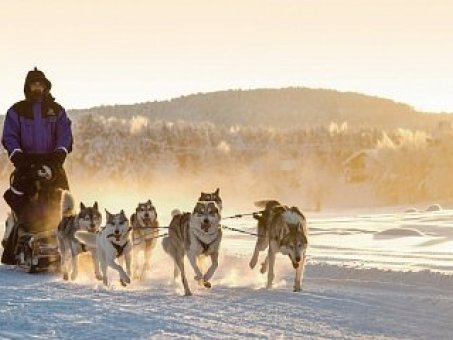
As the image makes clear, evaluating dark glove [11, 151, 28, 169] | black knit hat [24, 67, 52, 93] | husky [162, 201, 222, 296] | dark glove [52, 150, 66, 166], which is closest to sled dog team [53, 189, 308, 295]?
husky [162, 201, 222, 296]

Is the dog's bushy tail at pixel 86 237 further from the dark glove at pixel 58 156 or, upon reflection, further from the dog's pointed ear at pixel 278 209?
the dog's pointed ear at pixel 278 209

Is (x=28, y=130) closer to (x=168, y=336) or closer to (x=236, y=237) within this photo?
(x=168, y=336)

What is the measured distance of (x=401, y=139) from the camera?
57.6m

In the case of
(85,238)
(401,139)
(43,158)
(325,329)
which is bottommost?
(325,329)

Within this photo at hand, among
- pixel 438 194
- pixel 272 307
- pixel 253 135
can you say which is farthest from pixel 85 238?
pixel 253 135

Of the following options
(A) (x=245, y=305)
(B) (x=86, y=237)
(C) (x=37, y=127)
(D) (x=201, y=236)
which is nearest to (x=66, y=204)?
(B) (x=86, y=237)

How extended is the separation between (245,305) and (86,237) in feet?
11.0

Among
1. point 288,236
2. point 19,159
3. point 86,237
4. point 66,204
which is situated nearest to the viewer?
point 288,236

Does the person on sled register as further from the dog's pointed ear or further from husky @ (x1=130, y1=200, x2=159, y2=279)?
the dog's pointed ear

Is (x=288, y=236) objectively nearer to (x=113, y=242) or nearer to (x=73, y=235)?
(x=113, y=242)

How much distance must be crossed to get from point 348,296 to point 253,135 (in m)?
52.4

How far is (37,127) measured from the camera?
12.4 meters

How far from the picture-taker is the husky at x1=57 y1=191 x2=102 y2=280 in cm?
1162

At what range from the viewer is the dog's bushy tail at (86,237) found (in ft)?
37.2
